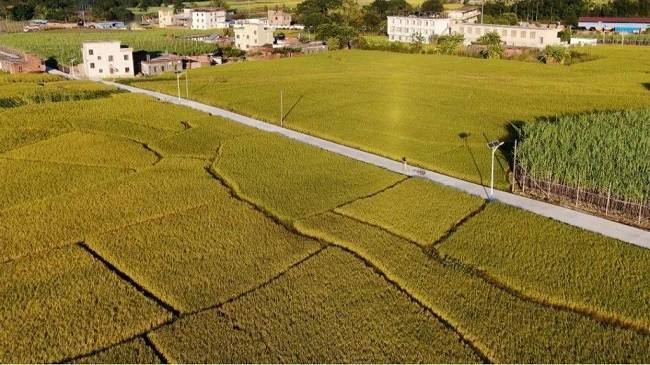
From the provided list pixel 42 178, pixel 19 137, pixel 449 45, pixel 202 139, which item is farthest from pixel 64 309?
pixel 449 45

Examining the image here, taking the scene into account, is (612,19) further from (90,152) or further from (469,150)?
(90,152)

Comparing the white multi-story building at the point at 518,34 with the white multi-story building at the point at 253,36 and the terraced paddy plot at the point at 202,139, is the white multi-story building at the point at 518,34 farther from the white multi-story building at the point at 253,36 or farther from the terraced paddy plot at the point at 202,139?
the terraced paddy plot at the point at 202,139

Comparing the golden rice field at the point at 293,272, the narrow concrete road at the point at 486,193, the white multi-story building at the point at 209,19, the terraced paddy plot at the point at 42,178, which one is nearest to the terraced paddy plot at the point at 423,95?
the narrow concrete road at the point at 486,193

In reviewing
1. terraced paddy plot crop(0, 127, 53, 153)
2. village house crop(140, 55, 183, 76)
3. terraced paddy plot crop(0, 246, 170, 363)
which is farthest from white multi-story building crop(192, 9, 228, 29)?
terraced paddy plot crop(0, 246, 170, 363)

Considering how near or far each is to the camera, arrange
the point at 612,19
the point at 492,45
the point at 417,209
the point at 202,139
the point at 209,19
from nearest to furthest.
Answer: the point at 417,209
the point at 202,139
the point at 492,45
the point at 612,19
the point at 209,19

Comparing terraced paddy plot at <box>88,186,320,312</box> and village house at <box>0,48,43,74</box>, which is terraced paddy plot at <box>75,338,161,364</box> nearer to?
terraced paddy plot at <box>88,186,320,312</box>

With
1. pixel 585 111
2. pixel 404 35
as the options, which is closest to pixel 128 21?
pixel 404 35
